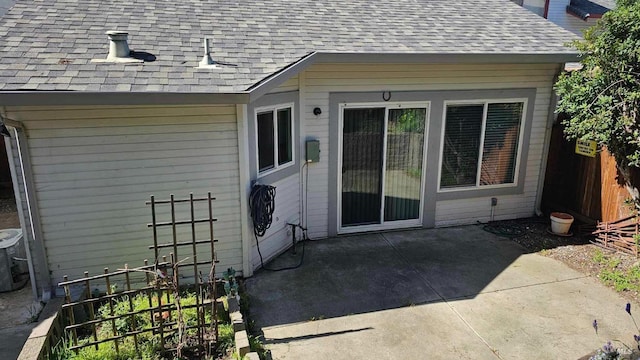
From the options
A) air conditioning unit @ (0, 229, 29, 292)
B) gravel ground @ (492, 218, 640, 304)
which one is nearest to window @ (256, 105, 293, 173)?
air conditioning unit @ (0, 229, 29, 292)

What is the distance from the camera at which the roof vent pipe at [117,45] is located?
17.1 ft

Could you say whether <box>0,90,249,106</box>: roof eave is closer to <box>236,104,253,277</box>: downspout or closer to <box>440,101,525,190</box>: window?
<box>236,104,253,277</box>: downspout

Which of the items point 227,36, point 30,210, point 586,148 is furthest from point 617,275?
point 30,210

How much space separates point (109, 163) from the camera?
5184mm

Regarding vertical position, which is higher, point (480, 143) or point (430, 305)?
point (480, 143)

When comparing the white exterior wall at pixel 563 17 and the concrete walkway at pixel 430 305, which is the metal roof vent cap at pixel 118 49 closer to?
the concrete walkway at pixel 430 305

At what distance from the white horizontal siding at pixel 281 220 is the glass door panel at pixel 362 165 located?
0.88 m

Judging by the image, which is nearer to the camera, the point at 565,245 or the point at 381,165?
the point at 565,245

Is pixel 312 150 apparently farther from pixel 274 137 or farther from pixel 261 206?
pixel 261 206

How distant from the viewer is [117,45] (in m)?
5.24

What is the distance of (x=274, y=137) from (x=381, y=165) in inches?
78.5

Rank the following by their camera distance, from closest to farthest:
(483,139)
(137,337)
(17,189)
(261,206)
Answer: (137,337) < (17,189) < (261,206) < (483,139)

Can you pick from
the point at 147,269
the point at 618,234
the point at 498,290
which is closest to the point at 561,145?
the point at 618,234

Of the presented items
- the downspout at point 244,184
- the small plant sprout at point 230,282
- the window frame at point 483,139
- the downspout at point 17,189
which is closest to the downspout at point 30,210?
the downspout at point 17,189
